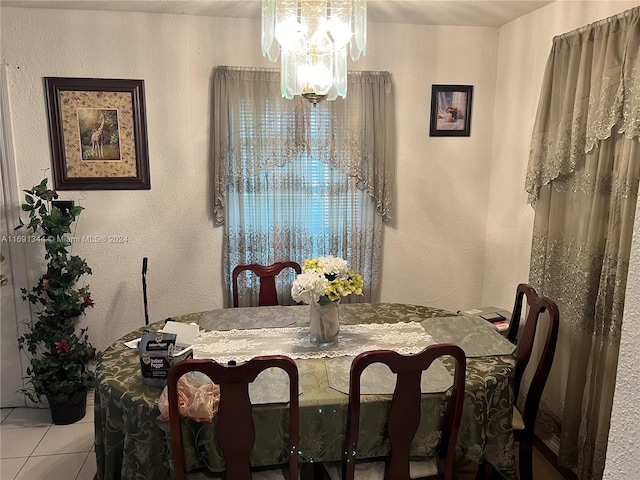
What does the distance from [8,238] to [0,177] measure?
1.23 ft

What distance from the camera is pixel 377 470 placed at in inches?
69.2

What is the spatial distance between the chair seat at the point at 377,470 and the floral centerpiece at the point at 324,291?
1.79 feet

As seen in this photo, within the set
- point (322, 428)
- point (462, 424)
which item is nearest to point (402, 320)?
point (462, 424)

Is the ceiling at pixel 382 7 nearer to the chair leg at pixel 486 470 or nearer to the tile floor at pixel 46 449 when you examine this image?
the chair leg at pixel 486 470

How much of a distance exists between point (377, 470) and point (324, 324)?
64 centimetres

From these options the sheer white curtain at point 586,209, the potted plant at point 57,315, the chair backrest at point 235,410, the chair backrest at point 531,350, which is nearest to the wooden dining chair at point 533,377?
the chair backrest at point 531,350

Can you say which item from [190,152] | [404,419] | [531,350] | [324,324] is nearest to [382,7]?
[190,152]

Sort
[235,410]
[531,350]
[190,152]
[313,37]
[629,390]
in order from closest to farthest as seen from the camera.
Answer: [629,390] < [235,410] < [313,37] < [531,350] < [190,152]

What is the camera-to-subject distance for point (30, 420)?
294 cm

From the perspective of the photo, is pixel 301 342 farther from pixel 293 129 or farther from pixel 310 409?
pixel 293 129

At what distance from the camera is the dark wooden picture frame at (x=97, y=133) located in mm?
2811

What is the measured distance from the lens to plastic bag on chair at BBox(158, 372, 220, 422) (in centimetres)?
159

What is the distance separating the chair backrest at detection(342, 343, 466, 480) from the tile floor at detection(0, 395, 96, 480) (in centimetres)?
166

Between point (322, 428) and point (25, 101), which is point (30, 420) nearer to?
point (25, 101)
